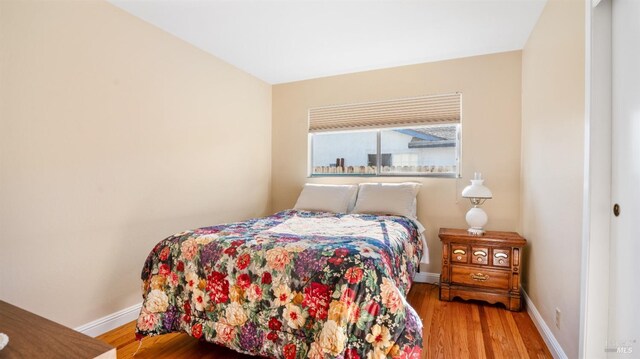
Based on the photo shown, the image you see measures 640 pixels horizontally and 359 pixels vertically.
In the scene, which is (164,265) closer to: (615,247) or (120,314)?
(120,314)

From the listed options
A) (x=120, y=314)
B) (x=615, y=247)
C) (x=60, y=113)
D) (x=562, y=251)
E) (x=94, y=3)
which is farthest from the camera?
(x=120, y=314)

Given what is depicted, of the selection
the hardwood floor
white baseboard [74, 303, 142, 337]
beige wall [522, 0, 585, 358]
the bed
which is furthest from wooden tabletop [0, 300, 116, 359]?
beige wall [522, 0, 585, 358]

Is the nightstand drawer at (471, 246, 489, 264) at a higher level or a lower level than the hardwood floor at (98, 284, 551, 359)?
higher

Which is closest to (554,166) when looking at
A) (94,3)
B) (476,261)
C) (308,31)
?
(476,261)

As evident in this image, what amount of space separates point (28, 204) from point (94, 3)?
1440 mm

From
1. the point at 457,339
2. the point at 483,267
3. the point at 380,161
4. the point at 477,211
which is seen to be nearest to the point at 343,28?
the point at 380,161

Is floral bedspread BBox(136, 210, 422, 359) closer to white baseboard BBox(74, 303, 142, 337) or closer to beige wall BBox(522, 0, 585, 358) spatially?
white baseboard BBox(74, 303, 142, 337)

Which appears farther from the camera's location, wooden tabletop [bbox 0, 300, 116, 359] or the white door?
the white door

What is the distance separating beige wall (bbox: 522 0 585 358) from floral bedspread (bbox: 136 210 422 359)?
2.93 feet

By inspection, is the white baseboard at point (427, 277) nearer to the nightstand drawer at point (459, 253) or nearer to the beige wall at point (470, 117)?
the beige wall at point (470, 117)

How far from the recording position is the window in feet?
10.9

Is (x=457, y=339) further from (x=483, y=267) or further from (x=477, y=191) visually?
(x=477, y=191)

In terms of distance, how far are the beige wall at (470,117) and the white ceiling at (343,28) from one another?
163mm

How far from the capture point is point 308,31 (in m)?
2.66
